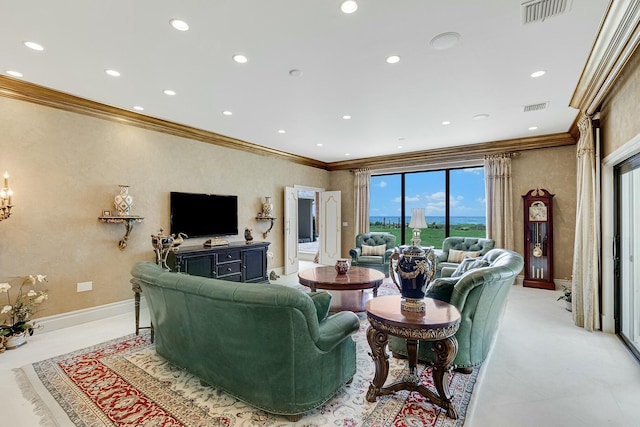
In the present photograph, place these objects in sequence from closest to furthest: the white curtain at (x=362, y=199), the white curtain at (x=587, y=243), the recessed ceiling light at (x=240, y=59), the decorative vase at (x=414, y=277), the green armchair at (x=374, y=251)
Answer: the decorative vase at (x=414, y=277) < the recessed ceiling light at (x=240, y=59) < the white curtain at (x=587, y=243) < the green armchair at (x=374, y=251) < the white curtain at (x=362, y=199)

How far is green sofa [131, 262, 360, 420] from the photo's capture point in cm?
188

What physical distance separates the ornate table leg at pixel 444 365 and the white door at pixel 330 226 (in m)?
6.00

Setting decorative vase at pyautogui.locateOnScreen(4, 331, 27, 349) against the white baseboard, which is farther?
the white baseboard

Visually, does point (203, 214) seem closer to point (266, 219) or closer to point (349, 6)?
point (266, 219)

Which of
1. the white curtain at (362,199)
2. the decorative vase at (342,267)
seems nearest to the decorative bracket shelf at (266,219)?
the white curtain at (362,199)

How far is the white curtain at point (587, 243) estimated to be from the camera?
12.1 feet

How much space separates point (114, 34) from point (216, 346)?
103 inches

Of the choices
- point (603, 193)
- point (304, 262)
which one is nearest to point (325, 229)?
point (304, 262)

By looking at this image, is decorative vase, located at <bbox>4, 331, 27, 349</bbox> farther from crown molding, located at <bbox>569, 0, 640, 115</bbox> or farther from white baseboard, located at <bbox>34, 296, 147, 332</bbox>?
crown molding, located at <bbox>569, 0, 640, 115</bbox>

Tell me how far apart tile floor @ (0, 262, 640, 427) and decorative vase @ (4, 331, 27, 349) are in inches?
2.9

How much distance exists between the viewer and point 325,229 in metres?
8.32

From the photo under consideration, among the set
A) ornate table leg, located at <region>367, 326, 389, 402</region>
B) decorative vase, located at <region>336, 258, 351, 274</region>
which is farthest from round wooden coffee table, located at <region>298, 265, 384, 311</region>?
ornate table leg, located at <region>367, 326, 389, 402</region>

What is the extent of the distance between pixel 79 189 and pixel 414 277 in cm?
422

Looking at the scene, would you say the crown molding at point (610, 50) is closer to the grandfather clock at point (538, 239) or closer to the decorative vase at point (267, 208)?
the grandfather clock at point (538, 239)
